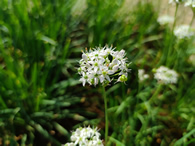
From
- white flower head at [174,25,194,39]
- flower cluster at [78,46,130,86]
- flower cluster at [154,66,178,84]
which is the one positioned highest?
white flower head at [174,25,194,39]

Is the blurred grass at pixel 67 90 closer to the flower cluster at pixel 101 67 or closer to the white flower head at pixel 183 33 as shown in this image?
the white flower head at pixel 183 33

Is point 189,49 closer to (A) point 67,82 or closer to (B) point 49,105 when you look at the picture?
(A) point 67,82

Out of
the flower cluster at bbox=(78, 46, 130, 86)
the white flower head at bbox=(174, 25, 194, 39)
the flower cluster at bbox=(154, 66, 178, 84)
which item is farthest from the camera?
the white flower head at bbox=(174, 25, 194, 39)

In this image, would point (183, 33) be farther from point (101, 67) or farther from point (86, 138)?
point (86, 138)

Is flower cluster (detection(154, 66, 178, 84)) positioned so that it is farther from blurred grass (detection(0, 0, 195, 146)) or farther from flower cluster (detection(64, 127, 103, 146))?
flower cluster (detection(64, 127, 103, 146))

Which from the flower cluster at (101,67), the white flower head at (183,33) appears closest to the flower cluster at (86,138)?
the flower cluster at (101,67)

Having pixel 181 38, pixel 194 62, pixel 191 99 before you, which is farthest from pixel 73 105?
pixel 194 62

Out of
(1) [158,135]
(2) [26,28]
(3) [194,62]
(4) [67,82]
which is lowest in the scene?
(1) [158,135]

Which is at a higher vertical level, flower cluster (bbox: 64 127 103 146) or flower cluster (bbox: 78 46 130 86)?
flower cluster (bbox: 78 46 130 86)

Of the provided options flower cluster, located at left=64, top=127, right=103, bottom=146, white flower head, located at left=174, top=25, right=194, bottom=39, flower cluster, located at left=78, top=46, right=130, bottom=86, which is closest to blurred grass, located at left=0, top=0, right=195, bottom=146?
white flower head, located at left=174, top=25, right=194, bottom=39
